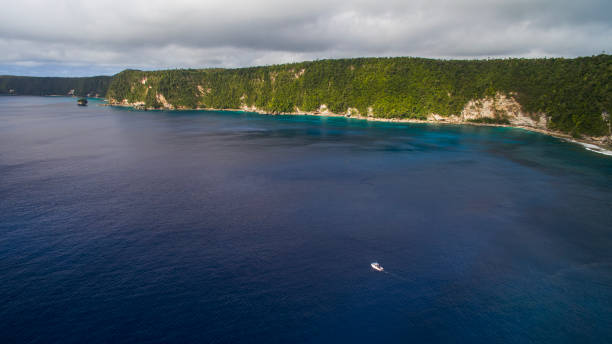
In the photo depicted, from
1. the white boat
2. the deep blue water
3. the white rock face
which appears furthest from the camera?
the white rock face

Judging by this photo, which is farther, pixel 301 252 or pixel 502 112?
pixel 502 112

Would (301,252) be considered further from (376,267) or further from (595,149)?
(595,149)

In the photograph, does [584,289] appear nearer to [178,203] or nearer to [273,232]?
[273,232]

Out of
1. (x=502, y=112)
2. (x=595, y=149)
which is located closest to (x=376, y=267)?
(x=595, y=149)

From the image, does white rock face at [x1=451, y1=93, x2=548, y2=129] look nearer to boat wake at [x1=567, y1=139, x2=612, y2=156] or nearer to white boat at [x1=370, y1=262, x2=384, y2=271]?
boat wake at [x1=567, y1=139, x2=612, y2=156]

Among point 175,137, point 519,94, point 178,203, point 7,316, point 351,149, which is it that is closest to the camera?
point 7,316

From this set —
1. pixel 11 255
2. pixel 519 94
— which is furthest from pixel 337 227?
pixel 519 94

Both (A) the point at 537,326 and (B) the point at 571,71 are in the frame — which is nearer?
(A) the point at 537,326

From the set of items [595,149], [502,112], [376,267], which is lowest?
[376,267]

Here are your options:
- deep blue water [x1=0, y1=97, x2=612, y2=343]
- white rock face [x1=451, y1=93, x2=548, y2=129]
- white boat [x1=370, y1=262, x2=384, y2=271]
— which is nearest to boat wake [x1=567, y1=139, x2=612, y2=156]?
deep blue water [x1=0, y1=97, x2=612, y2=343]
